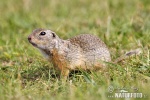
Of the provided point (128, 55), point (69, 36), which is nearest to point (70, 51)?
point (128, 55)

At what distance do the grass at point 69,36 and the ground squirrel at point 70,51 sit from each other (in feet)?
0.59

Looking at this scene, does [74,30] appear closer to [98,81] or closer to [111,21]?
[111,21]

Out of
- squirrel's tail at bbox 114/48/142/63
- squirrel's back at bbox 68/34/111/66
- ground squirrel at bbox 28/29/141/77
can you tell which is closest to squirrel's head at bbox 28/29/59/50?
ground squirrel at bbox 28/29/141/77

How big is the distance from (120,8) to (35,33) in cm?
475

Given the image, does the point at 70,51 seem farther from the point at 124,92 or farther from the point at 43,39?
the point at 124,92

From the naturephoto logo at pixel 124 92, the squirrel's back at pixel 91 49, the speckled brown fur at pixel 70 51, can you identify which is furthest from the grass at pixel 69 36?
the squirrel's back at pixel 91 49

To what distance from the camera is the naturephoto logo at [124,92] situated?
499 cm

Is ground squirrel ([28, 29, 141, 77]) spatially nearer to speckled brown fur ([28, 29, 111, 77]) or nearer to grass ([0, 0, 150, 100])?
speckled brown fur ([28, 29, 111, 77])

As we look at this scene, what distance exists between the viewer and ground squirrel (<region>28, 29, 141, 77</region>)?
6387mm

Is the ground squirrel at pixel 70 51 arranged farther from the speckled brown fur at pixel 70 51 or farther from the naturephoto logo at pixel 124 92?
the naturephoto logo at pixel 124 92

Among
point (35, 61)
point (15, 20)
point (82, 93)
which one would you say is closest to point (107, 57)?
point (35, 61)

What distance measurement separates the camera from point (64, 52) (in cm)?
648

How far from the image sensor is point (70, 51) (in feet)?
21.4

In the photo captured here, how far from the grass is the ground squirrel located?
0.18 m
